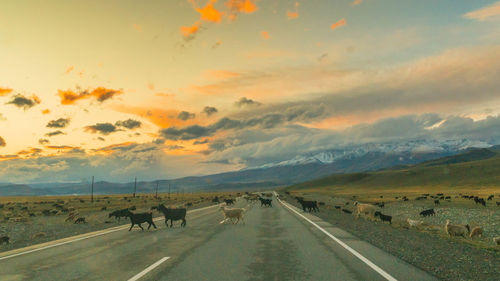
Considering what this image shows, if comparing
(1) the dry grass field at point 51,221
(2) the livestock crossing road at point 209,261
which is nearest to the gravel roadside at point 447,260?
(2) the livestock crossing road at point 209,261

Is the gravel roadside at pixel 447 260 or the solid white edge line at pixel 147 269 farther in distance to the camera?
the gravel roadside at pixel 447 260

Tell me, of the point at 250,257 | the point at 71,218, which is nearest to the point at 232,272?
the point at 250,257

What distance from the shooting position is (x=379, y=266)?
9625 millimetres

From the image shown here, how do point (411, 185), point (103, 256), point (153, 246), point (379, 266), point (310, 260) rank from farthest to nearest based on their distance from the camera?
point (411, 185)
point (153, 246)
point (103, 256)
point (310, 260)
point (379, 266)

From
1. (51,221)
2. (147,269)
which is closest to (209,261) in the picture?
(147,269)

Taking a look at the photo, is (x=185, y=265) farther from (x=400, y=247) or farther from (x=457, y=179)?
(x=457, y=179)

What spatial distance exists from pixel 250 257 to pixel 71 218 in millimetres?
30239

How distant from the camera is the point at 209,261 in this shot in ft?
34.2

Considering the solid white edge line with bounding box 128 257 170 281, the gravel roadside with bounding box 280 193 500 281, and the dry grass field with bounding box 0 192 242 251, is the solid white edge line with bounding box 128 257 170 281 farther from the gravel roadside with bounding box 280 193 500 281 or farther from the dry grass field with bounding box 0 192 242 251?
the dry grass field with bounding box 0 192 242 251

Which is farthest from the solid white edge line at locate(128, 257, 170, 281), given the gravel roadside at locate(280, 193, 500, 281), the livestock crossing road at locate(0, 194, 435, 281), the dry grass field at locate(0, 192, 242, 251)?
the dry grass field at locate(0, 192, 242, 251)

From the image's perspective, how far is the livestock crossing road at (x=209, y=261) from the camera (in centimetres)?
870

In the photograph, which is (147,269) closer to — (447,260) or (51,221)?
(447,260)

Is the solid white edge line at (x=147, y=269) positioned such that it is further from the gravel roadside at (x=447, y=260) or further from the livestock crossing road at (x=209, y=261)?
the gravel roadside at (x=447, y=260)

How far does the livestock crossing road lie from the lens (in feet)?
28.5
